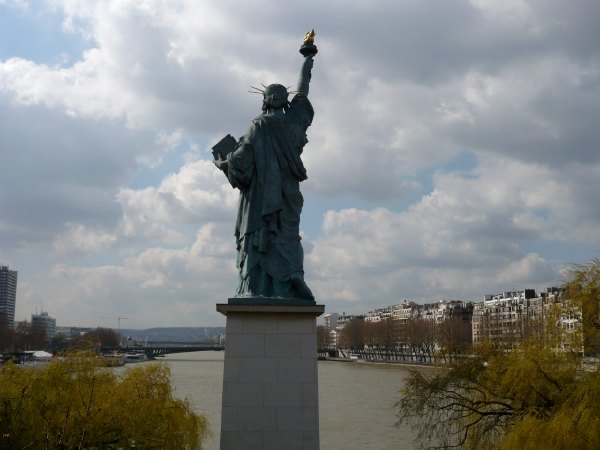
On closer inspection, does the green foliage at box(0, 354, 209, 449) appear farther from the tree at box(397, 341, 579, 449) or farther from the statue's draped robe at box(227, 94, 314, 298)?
the tree at box(397, 341, 579, 449)

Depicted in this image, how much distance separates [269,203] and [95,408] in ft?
16.1

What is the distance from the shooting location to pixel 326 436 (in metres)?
22.1

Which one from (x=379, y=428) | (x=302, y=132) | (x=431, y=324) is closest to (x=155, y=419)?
(x=302, y=132)

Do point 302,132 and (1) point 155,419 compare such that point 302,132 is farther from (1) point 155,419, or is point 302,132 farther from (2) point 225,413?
(1) point 155,419

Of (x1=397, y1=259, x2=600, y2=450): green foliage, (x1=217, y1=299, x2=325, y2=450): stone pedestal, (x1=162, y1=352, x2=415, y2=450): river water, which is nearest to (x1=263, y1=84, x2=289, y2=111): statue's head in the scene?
(x1=217, y1=299, x2=325, y2=450): stone pedestal

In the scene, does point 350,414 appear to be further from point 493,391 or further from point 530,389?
point 530,389

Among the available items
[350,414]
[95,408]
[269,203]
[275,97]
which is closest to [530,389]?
[269,203]

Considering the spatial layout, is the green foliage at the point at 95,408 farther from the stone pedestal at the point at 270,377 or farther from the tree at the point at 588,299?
the tree at the point at 588,299

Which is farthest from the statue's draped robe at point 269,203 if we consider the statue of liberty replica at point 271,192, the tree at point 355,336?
the tree at point 355,336

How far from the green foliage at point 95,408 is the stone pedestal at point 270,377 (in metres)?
1.93

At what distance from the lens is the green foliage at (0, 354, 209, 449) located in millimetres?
10852

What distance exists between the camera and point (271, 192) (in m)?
A: 10.9

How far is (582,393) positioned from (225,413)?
22.3 ft

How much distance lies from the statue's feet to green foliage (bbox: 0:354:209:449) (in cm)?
341
